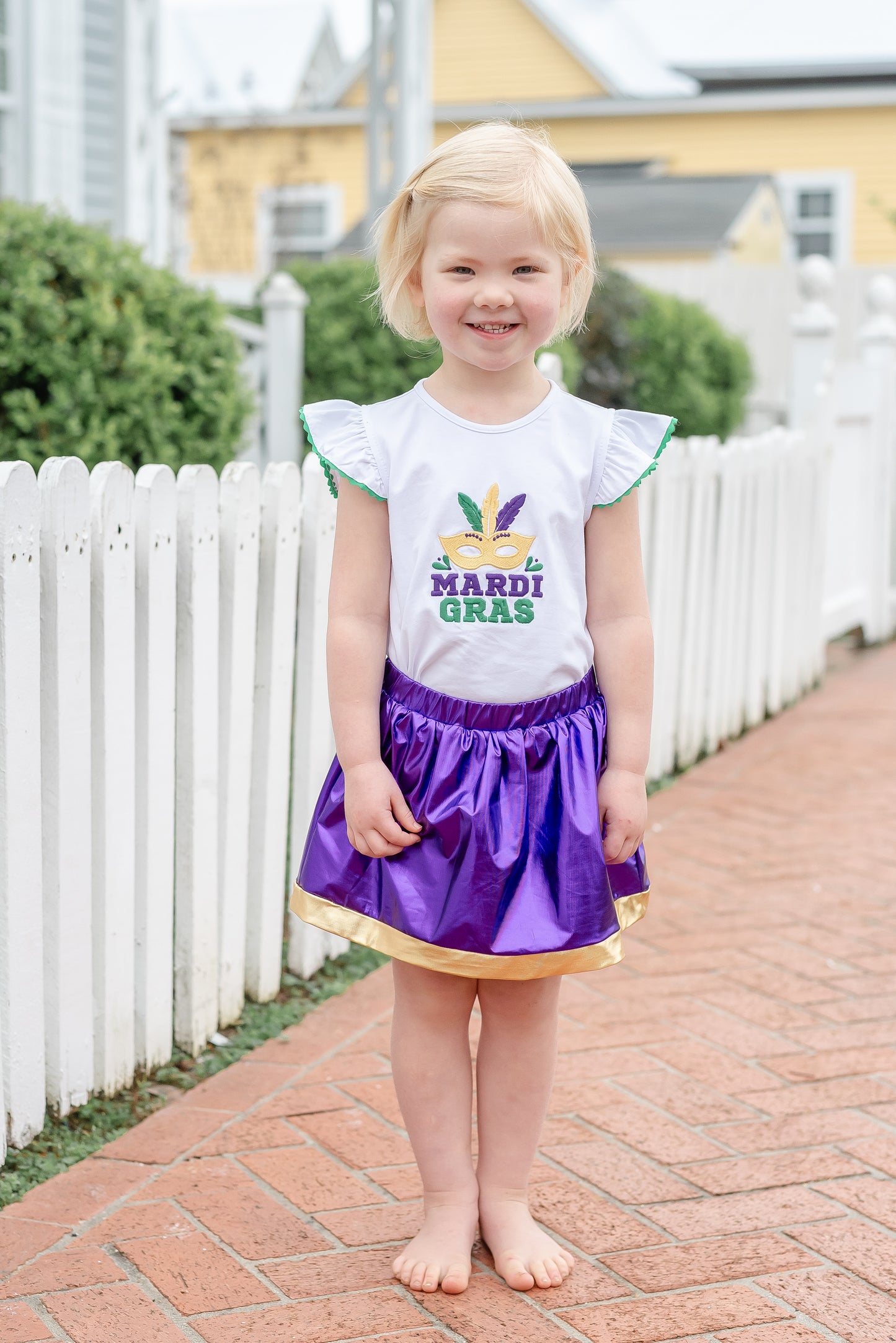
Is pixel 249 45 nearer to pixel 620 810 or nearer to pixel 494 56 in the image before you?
pixel 494 56

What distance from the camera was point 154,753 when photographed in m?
2.70

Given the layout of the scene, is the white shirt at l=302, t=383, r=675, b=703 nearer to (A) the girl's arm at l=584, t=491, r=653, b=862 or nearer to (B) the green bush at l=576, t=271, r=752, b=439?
(A) the girl's arm at l=584, t=491, r=653, b=862

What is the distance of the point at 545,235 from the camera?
194 centimetres

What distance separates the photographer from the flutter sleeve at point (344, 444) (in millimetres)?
2018

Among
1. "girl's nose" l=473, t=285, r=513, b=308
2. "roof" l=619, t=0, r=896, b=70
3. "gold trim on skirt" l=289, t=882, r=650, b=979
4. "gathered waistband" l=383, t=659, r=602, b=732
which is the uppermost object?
"roof" l=619, t=0, r=896, b=70

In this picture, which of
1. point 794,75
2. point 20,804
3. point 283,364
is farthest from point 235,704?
point 794,75

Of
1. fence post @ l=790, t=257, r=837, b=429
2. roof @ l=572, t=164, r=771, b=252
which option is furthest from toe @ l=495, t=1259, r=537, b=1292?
roof @ l=572, t=164, r=771, b=252

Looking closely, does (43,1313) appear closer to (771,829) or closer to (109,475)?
(109,475)

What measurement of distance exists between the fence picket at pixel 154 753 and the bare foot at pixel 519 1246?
0.84 m

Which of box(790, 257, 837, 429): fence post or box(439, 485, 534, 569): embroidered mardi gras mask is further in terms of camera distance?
box(790, 257, 837, 429): fence post

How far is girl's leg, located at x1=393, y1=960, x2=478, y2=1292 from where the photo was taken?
2141 mm

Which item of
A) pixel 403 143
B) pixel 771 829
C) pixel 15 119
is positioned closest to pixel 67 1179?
pixel 771 829

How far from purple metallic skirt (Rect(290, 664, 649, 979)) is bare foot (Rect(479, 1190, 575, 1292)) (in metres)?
0.45

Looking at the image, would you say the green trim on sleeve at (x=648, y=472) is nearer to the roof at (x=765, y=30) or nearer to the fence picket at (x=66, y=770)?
the fence picket at (x=66, y=770)
